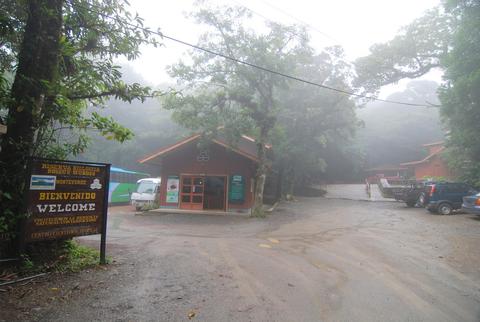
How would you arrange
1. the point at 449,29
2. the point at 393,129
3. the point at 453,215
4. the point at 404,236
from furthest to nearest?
the point at 393,129 → the point at 449,29 → the point at 453,215 → the point at 404,236

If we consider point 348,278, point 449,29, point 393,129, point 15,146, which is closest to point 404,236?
point 348,278

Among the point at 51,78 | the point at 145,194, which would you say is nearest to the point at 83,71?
the point at 51,78

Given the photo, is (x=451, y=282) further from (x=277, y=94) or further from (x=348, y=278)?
(x=277, y=94)

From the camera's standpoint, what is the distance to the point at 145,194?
72.7 ft

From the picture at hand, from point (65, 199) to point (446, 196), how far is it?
16419mm

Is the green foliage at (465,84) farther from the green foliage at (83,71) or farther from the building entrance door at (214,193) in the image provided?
the green foliage at (83,71)

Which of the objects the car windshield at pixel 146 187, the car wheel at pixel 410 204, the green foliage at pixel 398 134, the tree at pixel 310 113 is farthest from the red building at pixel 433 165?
the car windshield at pixel 146 187

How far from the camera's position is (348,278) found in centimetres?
577

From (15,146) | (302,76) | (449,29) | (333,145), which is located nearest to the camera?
(15,146)

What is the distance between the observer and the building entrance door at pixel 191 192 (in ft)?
65.6

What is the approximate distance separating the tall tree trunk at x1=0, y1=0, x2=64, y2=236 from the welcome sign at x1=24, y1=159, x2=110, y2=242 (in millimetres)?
339

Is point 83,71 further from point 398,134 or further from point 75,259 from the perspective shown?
point 398,134

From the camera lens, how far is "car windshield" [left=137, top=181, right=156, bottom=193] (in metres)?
22.6

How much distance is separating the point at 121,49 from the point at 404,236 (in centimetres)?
992
